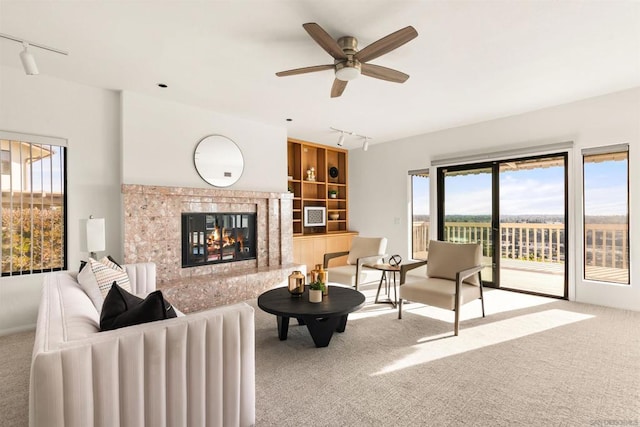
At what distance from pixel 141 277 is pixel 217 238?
1.41 m

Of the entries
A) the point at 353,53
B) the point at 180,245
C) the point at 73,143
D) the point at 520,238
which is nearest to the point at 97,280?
the point at 180,245

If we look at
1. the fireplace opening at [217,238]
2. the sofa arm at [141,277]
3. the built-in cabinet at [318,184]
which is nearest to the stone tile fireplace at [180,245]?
the fireplace opening at [217,238]

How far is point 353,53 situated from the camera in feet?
8.27

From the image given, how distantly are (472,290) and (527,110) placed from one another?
2.80 metres

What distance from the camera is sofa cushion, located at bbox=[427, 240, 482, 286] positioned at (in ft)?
11.5

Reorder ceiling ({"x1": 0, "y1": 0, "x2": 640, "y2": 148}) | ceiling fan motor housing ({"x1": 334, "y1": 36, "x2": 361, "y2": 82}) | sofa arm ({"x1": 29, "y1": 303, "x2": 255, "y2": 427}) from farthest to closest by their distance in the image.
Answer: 1. ceiling fan motor housing ({"x1": 334, "y1": 36, "x2": 361, "y2": 82})
2. ceiling ({"x1": 0, "y1": 0, "x2": 640, "y2": 148})
3. sofa arm ({"x1": 29, "y1": 303, "x2": 255, "y2": 427})

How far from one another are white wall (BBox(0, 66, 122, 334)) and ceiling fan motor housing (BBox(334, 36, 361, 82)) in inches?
112

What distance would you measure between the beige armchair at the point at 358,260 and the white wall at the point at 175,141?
167cm

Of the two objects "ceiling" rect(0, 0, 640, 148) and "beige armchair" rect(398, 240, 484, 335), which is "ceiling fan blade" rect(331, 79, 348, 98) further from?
"beige armchair" rect(398, 240, 484, 335)

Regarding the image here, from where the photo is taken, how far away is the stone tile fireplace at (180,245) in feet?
12.4

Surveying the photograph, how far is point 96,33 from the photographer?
2.54 m

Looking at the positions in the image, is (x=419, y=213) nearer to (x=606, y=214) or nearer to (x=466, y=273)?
(x=606, y=214)

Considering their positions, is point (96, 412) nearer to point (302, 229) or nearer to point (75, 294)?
point (75, 294)

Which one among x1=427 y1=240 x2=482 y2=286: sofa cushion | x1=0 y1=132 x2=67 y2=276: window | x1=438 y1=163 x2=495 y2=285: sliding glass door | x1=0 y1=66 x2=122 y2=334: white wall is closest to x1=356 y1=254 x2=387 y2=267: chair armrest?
x1=427 y1=240 x2=482 y2=286: sofa cushion
